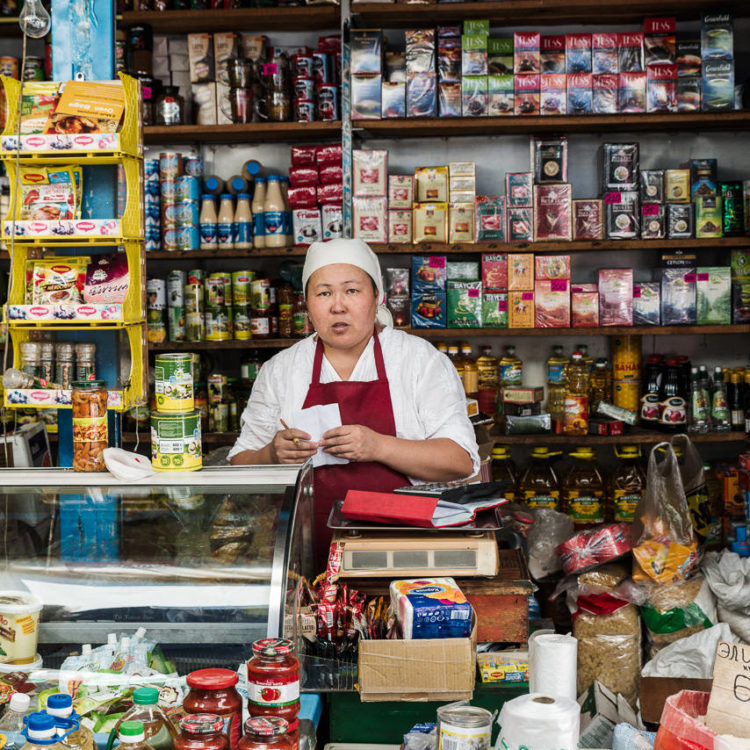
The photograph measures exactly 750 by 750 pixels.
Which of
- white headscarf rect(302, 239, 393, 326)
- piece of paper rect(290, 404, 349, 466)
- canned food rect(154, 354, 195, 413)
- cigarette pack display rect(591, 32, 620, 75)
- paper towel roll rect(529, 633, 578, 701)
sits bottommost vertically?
paper towel roll rect(529, 633, 578, 701)

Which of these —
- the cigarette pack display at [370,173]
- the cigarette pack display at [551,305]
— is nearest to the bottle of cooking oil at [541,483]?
the cigarette pack display at [551,305]

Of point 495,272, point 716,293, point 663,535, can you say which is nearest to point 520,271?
point 495,272

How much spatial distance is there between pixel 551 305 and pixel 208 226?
159 centimetres

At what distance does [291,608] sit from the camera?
5.42 feet

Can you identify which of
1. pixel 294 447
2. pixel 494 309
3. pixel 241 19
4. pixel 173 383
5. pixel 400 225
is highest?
pixel 241 19

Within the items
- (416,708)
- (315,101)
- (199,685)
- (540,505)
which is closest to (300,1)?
(315,101)

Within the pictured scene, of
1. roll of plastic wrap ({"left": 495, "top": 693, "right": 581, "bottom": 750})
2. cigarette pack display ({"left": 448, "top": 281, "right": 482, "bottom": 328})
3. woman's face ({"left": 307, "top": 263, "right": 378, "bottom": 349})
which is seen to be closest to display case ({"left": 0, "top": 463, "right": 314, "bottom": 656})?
roll of plastic wrap ({"left": 495, "top": 693, "right": 581, "bottom": 750})

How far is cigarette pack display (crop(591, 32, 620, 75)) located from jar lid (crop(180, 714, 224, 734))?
3.51m

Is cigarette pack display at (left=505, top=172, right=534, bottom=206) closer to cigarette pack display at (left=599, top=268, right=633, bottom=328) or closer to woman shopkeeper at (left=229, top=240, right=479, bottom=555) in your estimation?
cigarette pack display at (left=599, top=268, right=633, bottom=328)

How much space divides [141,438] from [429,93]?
6.54 ft

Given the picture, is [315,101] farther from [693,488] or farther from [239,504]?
[239,504]

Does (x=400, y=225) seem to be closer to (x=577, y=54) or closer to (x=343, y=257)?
(x=577, y=54)

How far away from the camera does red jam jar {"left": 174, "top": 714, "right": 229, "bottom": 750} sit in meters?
1.08

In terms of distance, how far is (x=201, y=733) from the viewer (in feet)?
3.53
